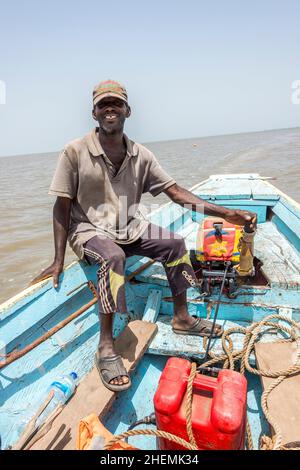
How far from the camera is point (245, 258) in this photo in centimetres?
236

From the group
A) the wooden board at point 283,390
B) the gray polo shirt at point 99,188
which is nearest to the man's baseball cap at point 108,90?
the gray polo shirt at point 99,188

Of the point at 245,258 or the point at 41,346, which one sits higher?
the point at 245,258

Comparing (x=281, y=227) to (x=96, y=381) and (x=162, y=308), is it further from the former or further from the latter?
(x=96, y=381)

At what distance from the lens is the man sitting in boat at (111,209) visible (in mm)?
2105

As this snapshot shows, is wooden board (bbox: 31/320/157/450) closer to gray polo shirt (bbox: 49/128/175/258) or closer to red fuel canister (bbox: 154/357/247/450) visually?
red fuel canister (bbox: 154/357/247/450)

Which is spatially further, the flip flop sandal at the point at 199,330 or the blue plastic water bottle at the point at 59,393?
the flip flop sandal at the point at 199,330

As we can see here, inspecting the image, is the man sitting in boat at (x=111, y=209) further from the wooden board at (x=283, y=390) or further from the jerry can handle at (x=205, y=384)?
the jerry can handle at (x=205, y=384)

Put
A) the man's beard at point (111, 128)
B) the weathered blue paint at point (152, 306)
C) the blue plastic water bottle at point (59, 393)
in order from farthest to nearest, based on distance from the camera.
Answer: the weathered blue paint at point (152, 306) < the man's beard at point (111, 128) < the blue plastic water bottle at point (59, 393)

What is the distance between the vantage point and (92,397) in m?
1.75

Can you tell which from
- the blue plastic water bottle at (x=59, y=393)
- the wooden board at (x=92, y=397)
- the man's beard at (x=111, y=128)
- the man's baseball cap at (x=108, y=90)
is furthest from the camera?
the man's beard at (x=111, y=128)

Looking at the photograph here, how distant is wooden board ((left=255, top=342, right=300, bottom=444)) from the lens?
155cm

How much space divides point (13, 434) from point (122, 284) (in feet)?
3.33

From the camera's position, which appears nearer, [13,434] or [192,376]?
[192,376]
